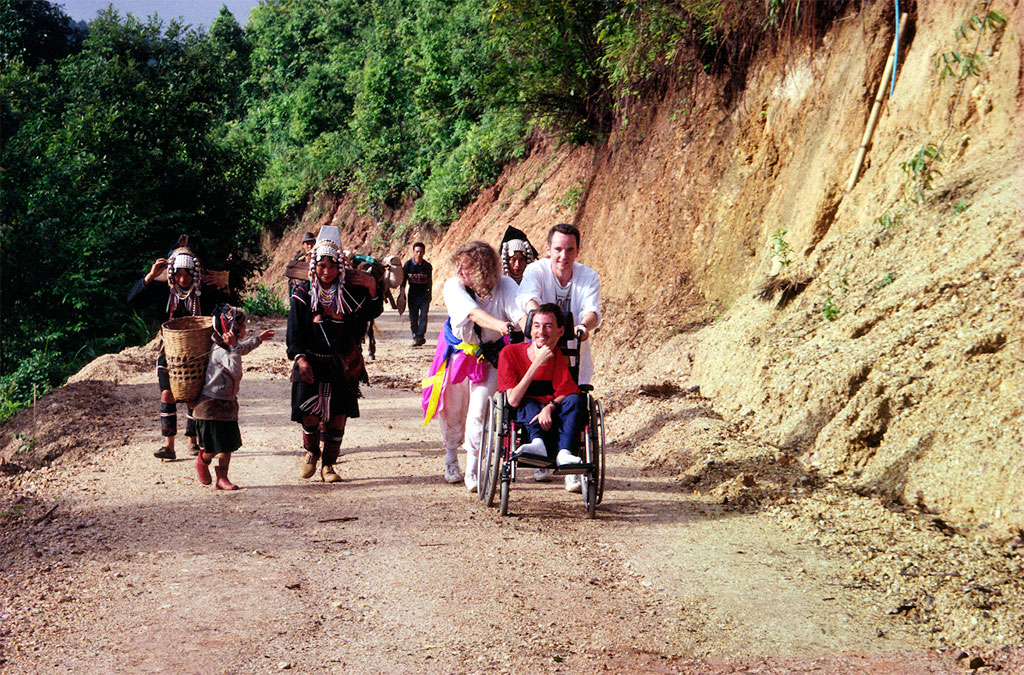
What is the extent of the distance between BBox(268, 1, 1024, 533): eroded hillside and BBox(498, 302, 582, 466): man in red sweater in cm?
152

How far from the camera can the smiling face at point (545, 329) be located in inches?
254

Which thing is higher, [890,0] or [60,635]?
[890,0]

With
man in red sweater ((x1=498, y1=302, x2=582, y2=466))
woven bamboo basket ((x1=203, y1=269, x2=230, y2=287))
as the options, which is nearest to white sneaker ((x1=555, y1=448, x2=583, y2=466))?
man in red sweater ((x1=498, y1=302, x2=582, y2=466))

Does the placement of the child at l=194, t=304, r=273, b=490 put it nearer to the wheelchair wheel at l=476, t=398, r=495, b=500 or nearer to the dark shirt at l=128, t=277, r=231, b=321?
the dark shirt at l=128, t=277, r=231, b=321

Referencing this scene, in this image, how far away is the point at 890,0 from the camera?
9922mm

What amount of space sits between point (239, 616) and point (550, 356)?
2687 mm

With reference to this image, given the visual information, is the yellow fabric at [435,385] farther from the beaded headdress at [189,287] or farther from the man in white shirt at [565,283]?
the beaded headdress at [189,287]

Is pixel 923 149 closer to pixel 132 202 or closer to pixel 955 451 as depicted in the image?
pixel 955 451

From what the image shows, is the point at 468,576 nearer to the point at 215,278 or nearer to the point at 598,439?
the point at 598,439

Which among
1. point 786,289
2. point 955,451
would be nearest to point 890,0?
point 786,289

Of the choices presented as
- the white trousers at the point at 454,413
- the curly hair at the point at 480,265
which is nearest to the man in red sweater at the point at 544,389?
the curly hair at the point at 480,265

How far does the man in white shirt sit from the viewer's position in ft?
23.1

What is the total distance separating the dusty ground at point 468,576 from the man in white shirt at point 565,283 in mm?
1195

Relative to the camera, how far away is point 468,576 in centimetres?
535
